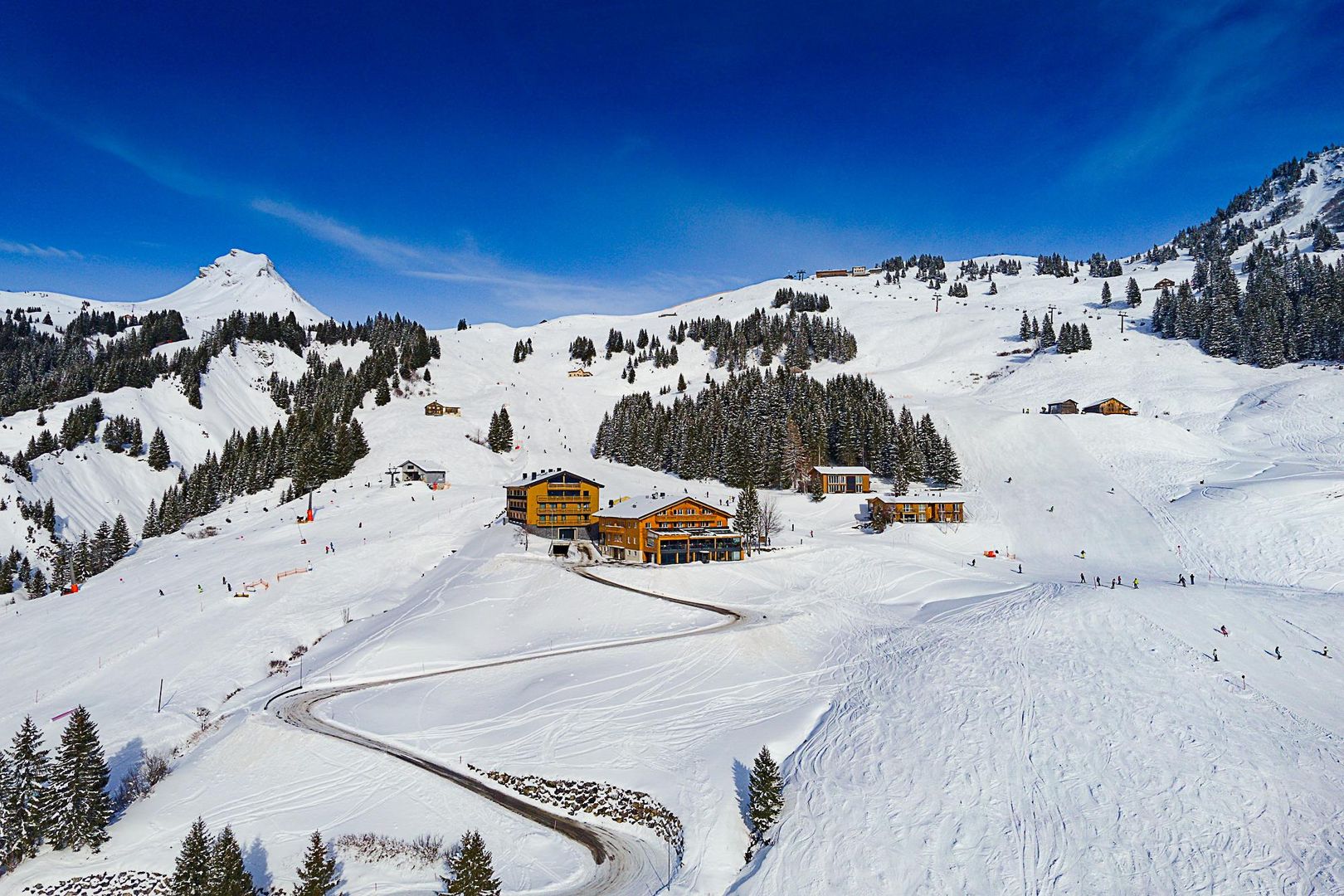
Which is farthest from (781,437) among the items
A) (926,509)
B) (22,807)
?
(22,807)

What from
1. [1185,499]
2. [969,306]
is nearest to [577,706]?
[1185,499]

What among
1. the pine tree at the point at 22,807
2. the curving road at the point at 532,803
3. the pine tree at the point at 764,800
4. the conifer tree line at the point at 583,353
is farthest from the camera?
the conifer tree line at the point at 583,353

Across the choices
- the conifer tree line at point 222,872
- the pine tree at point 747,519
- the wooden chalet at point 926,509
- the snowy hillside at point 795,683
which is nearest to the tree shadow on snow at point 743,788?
the snowy hillside at point 795,683

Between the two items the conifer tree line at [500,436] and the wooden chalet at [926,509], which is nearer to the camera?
the wooden chalet at [926,509]

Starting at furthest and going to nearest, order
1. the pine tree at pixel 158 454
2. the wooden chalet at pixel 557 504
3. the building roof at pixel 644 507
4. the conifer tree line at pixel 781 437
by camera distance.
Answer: the pine tree at pixel 158 454 → the conifer tree line at pixel 781 437 → the wooden chalet at pixel 557 504 → the building roof at pixel 644 507

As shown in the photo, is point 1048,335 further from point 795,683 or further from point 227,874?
point 227,874

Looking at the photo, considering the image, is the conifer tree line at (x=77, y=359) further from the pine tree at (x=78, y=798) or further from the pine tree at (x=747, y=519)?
the pine tree at (x=747, y=519)
